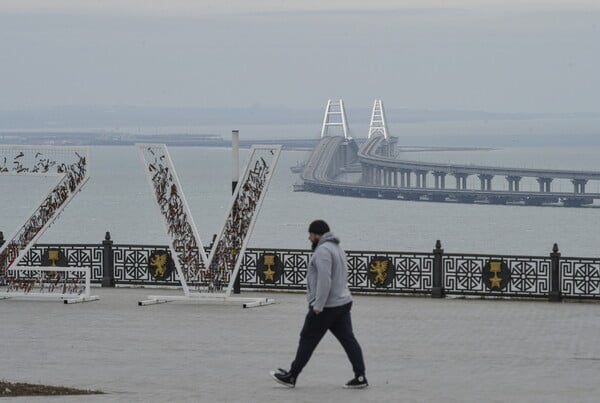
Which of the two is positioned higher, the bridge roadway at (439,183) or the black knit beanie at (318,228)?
the bridge roadway at (439,183)

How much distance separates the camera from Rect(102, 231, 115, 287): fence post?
1958cm

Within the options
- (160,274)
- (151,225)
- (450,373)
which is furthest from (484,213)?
(450,373)

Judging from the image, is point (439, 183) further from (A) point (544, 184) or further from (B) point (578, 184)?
(B) point (578, 184)

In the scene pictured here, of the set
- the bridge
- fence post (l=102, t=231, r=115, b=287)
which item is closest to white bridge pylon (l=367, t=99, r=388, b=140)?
the bridge

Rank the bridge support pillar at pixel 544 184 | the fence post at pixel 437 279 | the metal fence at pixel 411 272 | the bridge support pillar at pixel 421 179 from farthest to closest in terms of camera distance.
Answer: the bridge support pillar at pixel 421 179 < the bridge support pillar at pixel 544 184 < the fence post at pixel 437 279 < the metal fence at pixel 411 272

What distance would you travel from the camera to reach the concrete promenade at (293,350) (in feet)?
34.3

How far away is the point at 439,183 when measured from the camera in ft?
503

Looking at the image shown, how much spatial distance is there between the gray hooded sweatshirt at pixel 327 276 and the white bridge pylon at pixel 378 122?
173 meters

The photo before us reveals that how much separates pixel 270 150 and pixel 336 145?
143 metres

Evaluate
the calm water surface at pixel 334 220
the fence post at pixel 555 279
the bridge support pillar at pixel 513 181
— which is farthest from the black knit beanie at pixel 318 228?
the bridge support pillar at pixel 513 181

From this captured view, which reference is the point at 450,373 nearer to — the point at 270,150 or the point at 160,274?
the point at 270,150

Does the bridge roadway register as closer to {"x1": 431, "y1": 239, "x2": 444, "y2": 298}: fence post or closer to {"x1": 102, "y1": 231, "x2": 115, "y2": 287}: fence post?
{"x1": 431, "y1": 239, "x2": 444, "y2": 298}: fence post

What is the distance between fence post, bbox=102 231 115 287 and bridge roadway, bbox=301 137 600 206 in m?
105

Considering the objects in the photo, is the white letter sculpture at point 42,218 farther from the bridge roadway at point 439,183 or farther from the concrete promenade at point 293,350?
the bridge roadway at point 439,183
